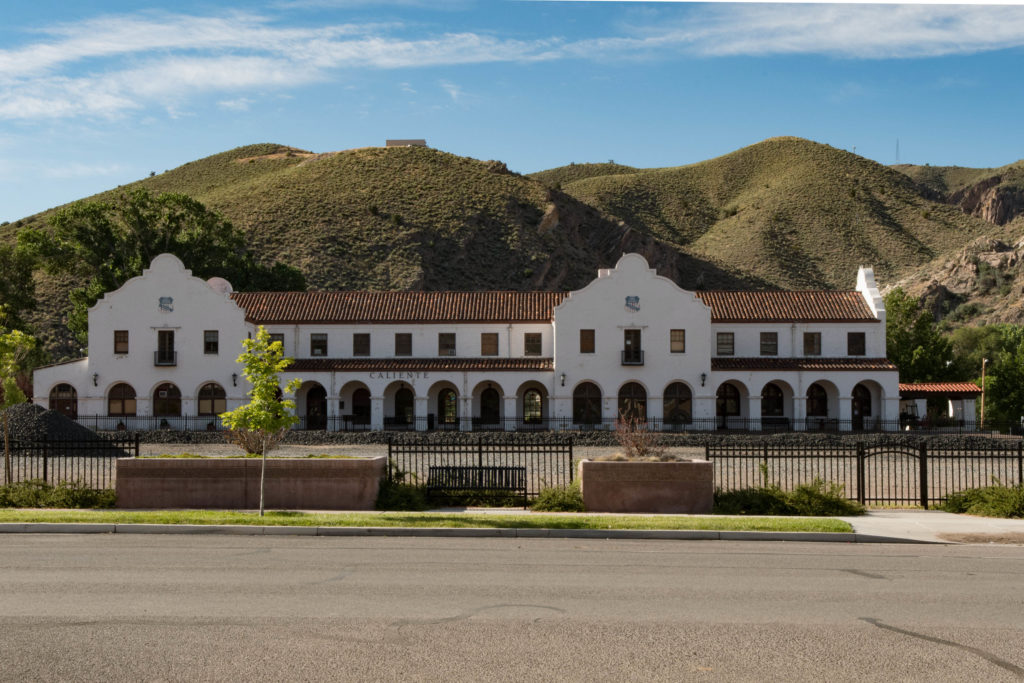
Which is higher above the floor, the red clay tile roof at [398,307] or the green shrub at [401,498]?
the red clay tile roof at [398,307]

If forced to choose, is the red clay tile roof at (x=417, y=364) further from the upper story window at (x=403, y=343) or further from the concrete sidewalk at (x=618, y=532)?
the concrete sidewalk at (x=618, y=532)

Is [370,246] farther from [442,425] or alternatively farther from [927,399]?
[927,399]

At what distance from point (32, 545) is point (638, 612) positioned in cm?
1059

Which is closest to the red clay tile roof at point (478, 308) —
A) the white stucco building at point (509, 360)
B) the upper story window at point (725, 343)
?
the white stucco building at point (509, 360)

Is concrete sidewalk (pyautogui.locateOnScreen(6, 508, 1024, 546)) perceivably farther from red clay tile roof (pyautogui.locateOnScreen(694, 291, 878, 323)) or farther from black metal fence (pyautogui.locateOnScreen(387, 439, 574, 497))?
red clay tile roof (pyautogui.locateOnScreen(694, 291, 878, 323))

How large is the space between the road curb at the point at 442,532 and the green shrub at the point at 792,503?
251 cm

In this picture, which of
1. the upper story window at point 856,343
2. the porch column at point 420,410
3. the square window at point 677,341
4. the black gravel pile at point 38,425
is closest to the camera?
the black gravel pile at point 38,425

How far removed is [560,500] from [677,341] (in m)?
31.2

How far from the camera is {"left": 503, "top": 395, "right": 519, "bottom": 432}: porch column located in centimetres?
4956

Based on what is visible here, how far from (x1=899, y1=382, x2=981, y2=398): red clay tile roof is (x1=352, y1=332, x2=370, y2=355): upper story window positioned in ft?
101

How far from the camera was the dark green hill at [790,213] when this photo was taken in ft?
340

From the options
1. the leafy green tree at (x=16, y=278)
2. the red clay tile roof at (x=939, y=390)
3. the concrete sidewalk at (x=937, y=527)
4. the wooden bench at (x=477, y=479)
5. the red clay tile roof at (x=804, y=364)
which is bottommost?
the concrete sidewalk at (x=937, y=527)

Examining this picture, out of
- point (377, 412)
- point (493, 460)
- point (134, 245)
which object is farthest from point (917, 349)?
point (134, 245)

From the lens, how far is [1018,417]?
54.1 metres
